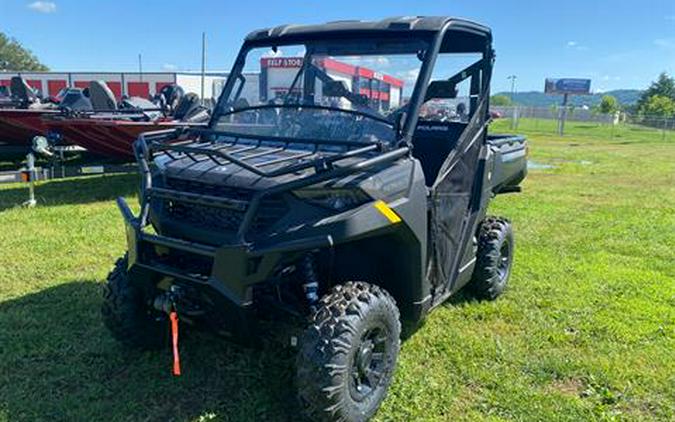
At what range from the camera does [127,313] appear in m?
3.59

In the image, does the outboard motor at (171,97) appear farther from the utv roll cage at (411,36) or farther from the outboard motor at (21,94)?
the utv roll cage at (411,36)

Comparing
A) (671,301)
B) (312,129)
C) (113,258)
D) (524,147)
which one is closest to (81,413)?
(312,129)

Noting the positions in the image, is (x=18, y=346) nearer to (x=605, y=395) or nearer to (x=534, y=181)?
(x=605, y=395)

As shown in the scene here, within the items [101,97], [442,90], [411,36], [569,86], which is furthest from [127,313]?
[569,86]

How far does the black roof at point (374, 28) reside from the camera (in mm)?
3609

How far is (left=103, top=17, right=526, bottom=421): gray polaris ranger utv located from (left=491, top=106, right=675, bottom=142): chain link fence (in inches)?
1137

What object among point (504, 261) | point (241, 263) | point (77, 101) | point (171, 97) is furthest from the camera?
point (171, 97)

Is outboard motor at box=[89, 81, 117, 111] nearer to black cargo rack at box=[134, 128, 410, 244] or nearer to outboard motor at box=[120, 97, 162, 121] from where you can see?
outboard motor at box=[120, 97, 162, 121]

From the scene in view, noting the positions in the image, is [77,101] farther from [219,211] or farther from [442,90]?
[219,211]

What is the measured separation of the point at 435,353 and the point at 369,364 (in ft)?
3.07

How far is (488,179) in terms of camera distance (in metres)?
4.48

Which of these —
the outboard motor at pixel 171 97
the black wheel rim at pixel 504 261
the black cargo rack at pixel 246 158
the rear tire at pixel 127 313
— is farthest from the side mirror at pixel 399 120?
the outboard motor at pixel 171 97

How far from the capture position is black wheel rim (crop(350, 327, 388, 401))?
3.08 metres

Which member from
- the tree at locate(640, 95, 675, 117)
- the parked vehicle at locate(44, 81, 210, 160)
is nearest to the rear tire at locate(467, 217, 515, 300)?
the parked vehicle at locate(44, 81, 210, 160)
